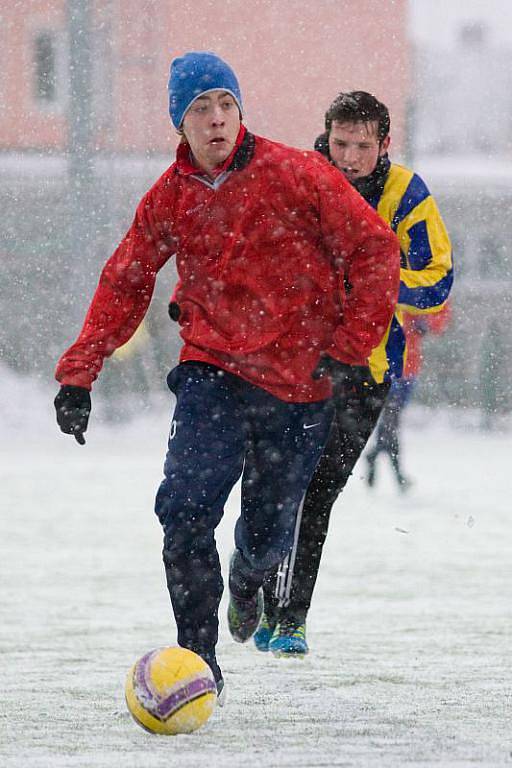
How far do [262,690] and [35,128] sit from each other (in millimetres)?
25289

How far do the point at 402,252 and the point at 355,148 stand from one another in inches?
15.7

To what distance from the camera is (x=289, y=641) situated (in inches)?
224

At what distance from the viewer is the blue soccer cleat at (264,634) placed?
5840 mm

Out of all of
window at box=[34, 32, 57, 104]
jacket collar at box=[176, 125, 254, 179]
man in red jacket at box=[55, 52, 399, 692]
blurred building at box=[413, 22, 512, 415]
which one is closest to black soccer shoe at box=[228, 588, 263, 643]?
man in red jacket at box=[55, 52, 399, 692]

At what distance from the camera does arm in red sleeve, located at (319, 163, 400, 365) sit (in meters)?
4.76

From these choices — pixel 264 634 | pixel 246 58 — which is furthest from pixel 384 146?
pixel 246 58

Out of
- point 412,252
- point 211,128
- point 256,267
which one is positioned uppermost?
point 211,128

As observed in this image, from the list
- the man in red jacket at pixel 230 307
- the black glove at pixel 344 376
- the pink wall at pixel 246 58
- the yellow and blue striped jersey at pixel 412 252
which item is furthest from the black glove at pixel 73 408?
the pink wall at pixel 246 58

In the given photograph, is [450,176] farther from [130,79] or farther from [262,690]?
[262,690]

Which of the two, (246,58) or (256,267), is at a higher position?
(256,267)

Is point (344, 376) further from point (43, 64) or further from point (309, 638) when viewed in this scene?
point (43, 64)

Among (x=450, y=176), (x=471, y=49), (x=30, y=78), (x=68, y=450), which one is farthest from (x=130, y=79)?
(x=471, y=49)

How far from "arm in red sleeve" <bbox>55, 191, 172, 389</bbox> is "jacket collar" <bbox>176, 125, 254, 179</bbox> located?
14 centimetres

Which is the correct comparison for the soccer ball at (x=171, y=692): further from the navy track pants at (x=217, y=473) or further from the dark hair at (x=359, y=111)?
the dark hair at (x=359, y=111)
